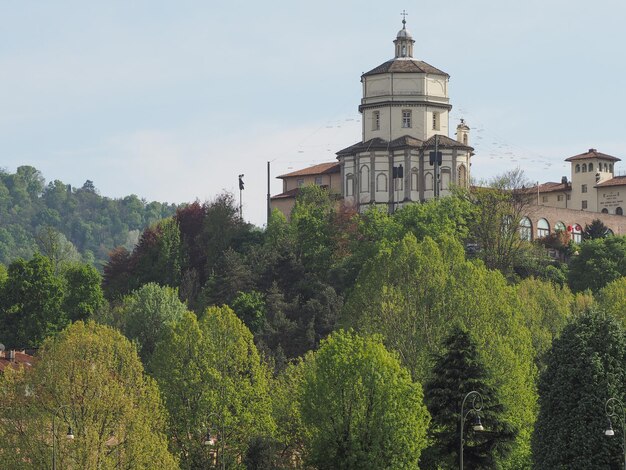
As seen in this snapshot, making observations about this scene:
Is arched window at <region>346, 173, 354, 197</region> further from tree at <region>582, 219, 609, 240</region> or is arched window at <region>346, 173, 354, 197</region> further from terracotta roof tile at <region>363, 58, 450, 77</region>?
tree at <region>582, 219, 609, 240</region>

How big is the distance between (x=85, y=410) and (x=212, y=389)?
367 inches

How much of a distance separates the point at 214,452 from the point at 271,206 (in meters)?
84.7

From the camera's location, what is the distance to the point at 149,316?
130125 millimetres

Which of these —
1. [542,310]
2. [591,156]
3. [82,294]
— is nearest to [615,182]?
[591,156]

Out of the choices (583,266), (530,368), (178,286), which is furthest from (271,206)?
(530,368)

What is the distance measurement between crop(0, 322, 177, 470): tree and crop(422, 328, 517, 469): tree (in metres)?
12.4

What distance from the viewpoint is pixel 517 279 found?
137125 mm

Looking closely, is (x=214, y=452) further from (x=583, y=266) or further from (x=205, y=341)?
(x=583, y=266)

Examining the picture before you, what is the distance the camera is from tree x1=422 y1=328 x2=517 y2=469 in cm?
8550

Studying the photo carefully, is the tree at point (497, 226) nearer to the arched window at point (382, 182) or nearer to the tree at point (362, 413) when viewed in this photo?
the arched window at point (382, 182)

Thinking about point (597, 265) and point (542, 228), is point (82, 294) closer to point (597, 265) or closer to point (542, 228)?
point (597, 265)

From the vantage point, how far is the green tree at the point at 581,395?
264 ft

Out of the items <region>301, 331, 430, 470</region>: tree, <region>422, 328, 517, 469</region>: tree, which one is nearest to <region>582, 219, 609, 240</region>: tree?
<region>301, 331, 430, 470</region>: tree

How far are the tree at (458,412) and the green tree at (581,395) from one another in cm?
280
